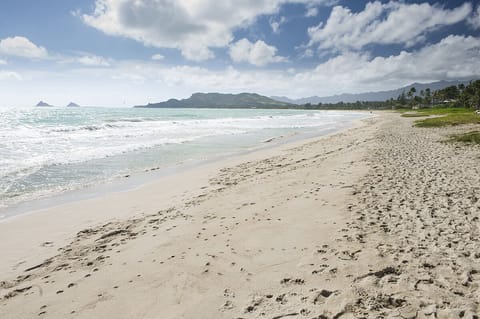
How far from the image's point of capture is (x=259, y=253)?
5.65 meters

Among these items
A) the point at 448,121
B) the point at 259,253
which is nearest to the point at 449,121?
the point at 448,121

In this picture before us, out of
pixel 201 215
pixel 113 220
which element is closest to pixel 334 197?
pixel 201 215

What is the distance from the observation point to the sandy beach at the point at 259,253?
4137mm

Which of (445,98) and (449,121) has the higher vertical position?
(445,98)

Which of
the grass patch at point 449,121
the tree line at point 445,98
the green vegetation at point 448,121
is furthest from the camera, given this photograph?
the tree line at point 445,98

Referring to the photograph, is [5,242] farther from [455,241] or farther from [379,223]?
[455,241]

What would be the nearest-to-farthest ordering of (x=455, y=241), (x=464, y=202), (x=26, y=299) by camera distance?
(x=26, y=299), (x=455, y=241), (x=464, y=202)

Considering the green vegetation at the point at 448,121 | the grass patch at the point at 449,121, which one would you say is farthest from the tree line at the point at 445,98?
the grass patch at the point at 449,121

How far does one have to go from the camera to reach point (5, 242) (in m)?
7.09

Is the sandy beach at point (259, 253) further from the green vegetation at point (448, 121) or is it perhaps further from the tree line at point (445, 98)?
the tree line at point (445, 98)

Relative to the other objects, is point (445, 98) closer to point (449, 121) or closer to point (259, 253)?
point (449, 121)

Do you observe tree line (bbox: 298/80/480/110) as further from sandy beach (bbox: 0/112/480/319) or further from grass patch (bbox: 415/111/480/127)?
sandy beach (bbox: 0/112/480/319)

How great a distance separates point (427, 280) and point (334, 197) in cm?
443

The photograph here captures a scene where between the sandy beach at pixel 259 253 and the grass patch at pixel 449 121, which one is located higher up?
the grass patch at pixel 449 121
